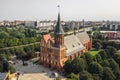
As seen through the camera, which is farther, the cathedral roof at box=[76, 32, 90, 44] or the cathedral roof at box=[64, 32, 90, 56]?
the cathedral roof at box=[76, 32, 90, 44]

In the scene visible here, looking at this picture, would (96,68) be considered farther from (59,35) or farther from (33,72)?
(33,72)

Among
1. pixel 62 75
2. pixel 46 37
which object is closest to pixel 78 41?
pixel 46 37

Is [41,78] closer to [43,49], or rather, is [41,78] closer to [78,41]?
[43,49]

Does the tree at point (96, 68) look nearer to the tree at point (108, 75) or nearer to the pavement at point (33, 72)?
the tree at point (108, 75)

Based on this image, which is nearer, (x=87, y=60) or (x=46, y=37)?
(x=87, y=60)

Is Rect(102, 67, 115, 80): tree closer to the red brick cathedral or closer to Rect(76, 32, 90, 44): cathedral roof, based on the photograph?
the red brick cathedral

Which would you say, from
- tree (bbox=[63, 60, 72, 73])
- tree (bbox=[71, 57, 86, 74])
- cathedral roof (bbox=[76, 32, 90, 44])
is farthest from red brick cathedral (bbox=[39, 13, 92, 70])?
tree (bbox=[71, 57, 86, 74])

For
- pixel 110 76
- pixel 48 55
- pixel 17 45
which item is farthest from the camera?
pixel 17 45

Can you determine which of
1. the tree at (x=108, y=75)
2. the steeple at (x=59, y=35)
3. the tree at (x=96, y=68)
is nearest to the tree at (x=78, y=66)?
the tree at (x=96, y=68)

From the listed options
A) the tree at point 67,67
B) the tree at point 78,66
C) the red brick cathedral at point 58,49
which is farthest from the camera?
the red brick cathedral at point 58,49

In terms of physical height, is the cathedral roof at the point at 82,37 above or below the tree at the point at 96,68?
above

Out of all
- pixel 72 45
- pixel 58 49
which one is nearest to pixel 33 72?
pixel 58 49
